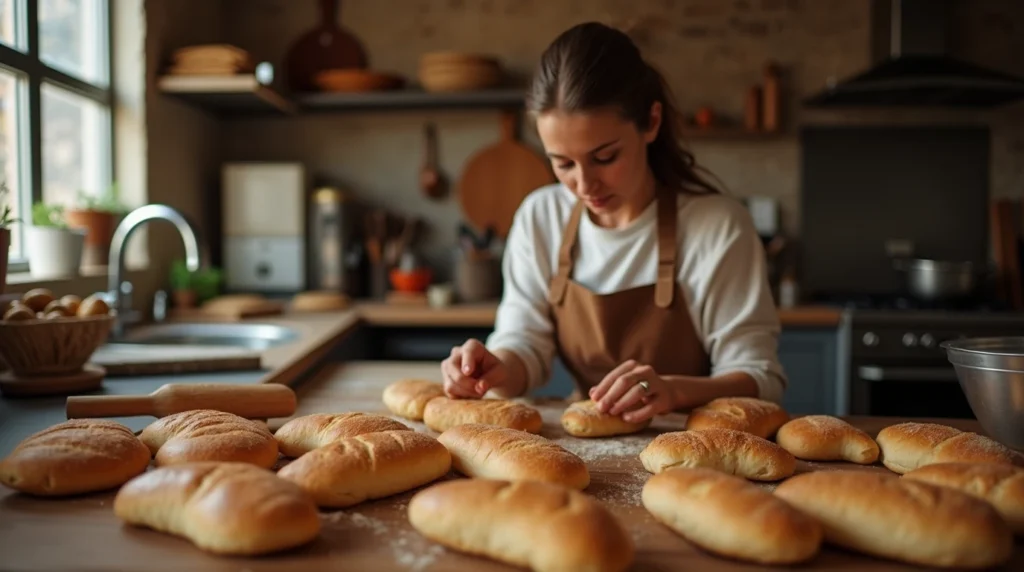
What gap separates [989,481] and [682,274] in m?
1.01

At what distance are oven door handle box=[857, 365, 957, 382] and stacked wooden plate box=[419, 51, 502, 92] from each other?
6.76ft

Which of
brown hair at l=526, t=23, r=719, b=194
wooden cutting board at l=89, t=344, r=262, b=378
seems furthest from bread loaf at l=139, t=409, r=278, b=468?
brown hair at l=526, t=23, r=719, b=194

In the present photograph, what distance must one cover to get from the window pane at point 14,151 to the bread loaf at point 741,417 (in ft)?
7.00

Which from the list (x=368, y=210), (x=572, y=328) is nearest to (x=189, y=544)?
(x=572, y=328)

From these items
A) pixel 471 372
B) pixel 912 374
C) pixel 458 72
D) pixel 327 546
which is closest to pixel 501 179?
pixel 458 72

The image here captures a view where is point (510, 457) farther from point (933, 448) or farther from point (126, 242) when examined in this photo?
point (126, 242)

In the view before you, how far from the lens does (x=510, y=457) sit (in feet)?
3.62

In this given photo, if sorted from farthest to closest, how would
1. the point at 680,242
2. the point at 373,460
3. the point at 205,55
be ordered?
1. the point at 205,55
2. the point at 680,242
3. the point at 373,460

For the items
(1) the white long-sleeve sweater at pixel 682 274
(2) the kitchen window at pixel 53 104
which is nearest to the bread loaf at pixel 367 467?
(1) the white long-sleeve sweater at pixel 682 274

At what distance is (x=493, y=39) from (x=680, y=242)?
2.43 m

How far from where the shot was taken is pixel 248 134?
13.6ft

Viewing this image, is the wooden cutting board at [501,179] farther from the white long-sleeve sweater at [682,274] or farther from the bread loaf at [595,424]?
the bread loaf at [595,424]

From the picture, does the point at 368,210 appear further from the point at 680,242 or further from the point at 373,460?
the point at 373,460

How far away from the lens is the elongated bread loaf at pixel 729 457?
1149 millimetres
